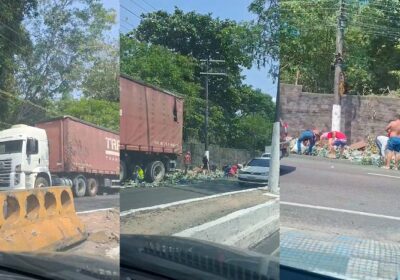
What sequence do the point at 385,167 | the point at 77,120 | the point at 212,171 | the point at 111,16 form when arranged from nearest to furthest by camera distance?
the point at 385,167, the point at 212,171, the point at 111,16, the point at 77,120

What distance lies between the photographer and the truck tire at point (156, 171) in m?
2.26

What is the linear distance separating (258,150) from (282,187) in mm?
157

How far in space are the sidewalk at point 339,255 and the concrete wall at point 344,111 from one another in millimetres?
368

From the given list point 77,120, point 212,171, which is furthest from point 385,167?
point 77,120

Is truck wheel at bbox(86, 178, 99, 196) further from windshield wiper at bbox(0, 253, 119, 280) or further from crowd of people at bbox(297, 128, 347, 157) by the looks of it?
crowd of people at bbox(297, 128, 347, 157)

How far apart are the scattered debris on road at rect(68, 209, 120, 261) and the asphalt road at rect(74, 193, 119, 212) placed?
0.03m

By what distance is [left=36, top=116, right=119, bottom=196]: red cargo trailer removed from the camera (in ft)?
8.35

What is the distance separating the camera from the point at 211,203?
2.10 meters

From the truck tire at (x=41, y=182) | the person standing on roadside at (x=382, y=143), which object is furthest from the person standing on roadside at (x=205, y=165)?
the truck tire at (x=41, y=182)

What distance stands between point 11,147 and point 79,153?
1.24ft

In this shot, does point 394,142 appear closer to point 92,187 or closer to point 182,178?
point 182,178

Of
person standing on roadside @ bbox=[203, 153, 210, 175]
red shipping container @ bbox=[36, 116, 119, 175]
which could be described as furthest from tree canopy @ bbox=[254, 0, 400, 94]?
red shipping container @ bbox=[36, 116, 119, 175]

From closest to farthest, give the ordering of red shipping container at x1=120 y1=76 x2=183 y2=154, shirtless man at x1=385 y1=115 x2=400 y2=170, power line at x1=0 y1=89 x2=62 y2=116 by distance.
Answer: shirtless man at x1=385 y1=115 x2=400 y2=170, red shipping container at x1=120 y1=76 x2=183 y2=154, power line at x1=0 y1=89 x2=62 y2=116

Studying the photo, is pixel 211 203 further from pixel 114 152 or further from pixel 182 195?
pixel 114 152
